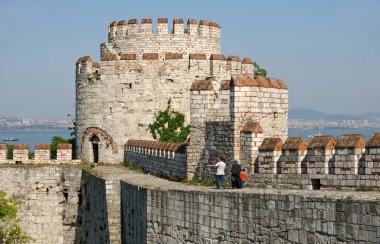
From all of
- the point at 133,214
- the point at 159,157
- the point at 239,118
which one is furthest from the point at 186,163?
the point at 159,157

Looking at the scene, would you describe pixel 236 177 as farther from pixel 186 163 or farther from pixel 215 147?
pixel 186 163

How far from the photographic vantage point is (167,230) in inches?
660

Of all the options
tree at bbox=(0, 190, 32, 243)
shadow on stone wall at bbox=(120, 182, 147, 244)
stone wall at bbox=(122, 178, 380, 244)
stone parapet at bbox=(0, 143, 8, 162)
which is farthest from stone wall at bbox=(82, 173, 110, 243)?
stone parapet at bbox=(0, 143, 8, 162)

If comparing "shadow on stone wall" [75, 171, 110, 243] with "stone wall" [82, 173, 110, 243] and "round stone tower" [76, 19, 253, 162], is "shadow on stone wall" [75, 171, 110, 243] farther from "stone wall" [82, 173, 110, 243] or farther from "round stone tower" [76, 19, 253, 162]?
"round stone tower" [76, 19, 253, 162]

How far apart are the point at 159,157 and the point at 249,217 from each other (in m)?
9.87

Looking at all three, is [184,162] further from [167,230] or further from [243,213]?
[243,213]

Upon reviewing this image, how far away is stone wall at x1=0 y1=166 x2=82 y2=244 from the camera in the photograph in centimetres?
2970

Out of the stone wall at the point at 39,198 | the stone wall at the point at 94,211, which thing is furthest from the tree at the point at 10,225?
the stone wall at the point at 94,211

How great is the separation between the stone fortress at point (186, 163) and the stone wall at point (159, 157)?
4 cm

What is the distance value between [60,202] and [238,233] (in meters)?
17.0

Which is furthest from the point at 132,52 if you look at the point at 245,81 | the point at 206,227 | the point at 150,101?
the point at 206,227

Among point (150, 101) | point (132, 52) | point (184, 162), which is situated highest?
point (132, 52)

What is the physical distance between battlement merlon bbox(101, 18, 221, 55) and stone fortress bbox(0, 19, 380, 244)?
5cm

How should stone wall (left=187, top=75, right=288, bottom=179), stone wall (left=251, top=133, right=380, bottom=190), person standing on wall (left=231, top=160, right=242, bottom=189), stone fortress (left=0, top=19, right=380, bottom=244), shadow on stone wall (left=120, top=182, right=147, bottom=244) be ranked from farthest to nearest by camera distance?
shadow on stone wall (left=120, top=182, right=147, bottom=244)
stone wall (left=187, top=75, right=288, bottom=179)
person standing on wall (left=231, top=160, right=242, bottom=189)
stone wall (left=251, top=133, right=380, bottom=190)
stone fortress (left=0, top=19, right=380, bottom=244)
